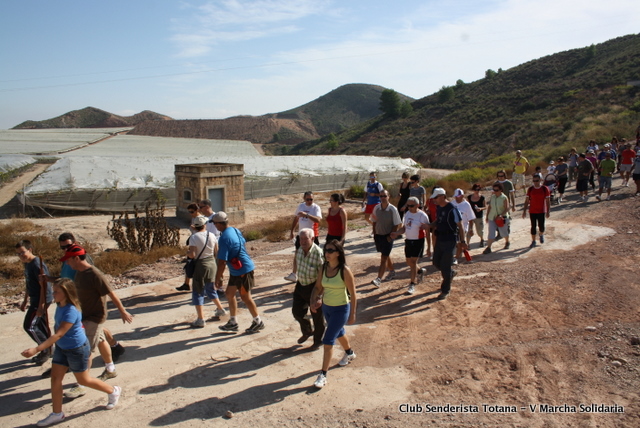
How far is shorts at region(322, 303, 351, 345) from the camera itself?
482 centimetres

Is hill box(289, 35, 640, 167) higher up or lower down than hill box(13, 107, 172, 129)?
lower down

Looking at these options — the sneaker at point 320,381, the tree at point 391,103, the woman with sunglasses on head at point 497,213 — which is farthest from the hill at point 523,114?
the sneaker at point 320,381

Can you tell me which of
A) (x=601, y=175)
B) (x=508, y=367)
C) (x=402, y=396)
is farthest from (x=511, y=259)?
(x=601, y=175)

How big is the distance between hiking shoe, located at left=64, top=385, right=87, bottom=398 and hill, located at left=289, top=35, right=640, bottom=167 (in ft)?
90.0

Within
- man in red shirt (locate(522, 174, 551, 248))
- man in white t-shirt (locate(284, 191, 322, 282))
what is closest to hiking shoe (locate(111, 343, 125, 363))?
man in white t-shirt (locate(284, 191, 322, 282))

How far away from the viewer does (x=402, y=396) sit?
470cm

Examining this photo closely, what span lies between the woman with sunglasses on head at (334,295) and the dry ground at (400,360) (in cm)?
40

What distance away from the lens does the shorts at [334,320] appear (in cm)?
482

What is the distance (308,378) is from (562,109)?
4514 centimetres

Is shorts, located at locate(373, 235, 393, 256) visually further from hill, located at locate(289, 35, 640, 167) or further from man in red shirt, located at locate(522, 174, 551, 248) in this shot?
hill, located at locate(289, 35, 640, 167)

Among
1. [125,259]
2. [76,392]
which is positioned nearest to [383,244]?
[76,392]

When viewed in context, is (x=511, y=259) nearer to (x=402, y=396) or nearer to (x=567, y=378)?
(x=567, y=378)

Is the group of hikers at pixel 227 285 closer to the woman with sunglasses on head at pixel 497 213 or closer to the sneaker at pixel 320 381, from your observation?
the sneaker at pixel 320 381

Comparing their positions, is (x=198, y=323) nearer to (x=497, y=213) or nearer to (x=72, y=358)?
(x=72, y=358)
